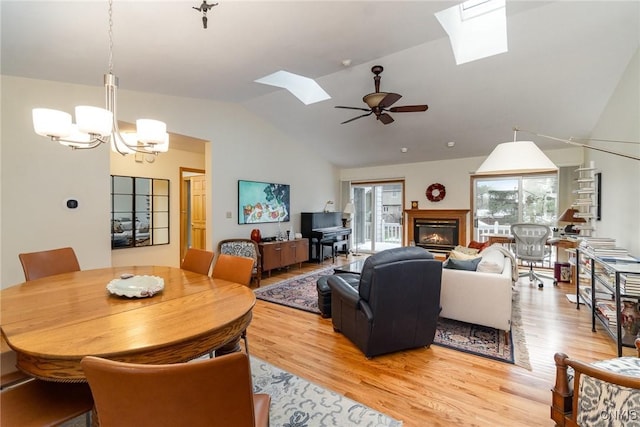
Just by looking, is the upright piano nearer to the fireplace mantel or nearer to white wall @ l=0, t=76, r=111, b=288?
the fireplace mantel

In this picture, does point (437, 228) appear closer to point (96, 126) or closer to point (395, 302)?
point (395, 302)

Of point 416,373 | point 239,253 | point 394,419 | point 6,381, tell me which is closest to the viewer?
point 6,381

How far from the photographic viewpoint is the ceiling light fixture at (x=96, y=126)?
1.63m

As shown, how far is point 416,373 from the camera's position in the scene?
219 cm

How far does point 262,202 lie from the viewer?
17.9 feet

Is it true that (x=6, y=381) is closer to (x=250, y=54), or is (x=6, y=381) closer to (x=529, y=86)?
(x=250, y=54)

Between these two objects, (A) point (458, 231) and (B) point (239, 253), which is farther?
(A) point (458, 231)

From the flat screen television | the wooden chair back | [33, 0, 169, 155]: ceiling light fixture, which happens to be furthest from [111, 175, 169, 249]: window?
the wooden chair back

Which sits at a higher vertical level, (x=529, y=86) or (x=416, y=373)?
(x=529, y=86)

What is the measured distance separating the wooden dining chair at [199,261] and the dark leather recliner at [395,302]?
1269 mm

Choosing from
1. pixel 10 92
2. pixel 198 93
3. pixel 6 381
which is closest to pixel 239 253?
pixel 198 93

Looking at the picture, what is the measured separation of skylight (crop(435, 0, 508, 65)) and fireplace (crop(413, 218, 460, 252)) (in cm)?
385

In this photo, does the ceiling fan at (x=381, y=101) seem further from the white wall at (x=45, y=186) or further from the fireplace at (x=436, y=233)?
the fireplace at (x=436, y=233)

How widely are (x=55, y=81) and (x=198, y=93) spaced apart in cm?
150
